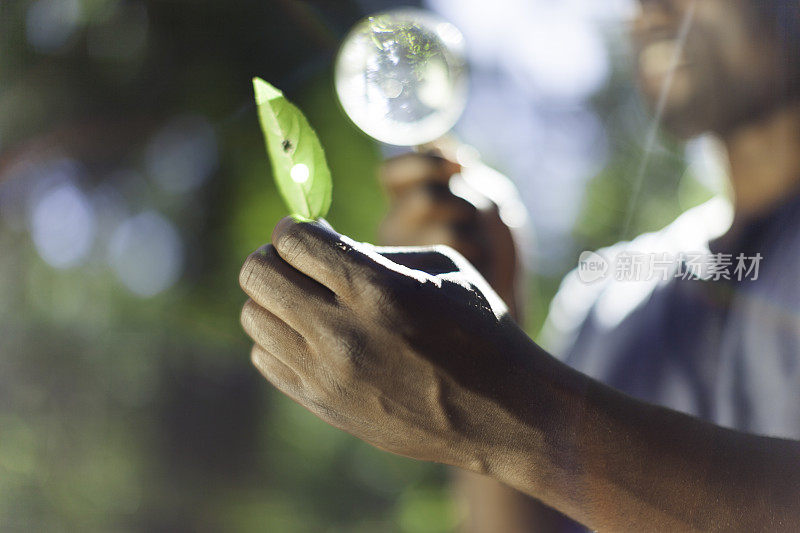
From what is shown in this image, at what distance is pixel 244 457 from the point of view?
257cm

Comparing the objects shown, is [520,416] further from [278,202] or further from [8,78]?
[8,78]

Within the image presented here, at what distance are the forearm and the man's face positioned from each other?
1.56 ft

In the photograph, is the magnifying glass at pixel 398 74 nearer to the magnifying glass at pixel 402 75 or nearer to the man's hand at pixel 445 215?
the magnifying glass at pixel 402 75

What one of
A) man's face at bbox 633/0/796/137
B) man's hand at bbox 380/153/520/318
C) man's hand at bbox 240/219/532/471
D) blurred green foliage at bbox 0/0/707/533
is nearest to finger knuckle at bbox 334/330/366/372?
man's hand at bbox 240/219/532/471

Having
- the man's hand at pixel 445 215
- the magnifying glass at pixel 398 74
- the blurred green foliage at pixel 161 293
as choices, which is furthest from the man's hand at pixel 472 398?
the blurred green foliage at pixel 161 293

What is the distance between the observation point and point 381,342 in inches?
10.6

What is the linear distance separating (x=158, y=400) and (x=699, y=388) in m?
2.32

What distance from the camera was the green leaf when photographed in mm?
329

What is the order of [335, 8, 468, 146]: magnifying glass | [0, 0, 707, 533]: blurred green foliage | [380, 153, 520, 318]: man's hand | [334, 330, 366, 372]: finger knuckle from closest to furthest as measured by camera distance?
[334, 330, 366, 372]: finger knuckle < [335, 8, 468, 146]: magnifying glass < [380, 153, 520, 318]: man's hand < [0, 0, 707, 533]: blurred green foliage

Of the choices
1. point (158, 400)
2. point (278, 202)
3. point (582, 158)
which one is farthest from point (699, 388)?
point (158, 400)

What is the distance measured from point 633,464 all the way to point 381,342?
144mm

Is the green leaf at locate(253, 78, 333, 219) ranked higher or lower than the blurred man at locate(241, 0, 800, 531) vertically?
higher

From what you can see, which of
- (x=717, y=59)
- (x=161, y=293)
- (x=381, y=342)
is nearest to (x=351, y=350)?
(x=381, y=342)

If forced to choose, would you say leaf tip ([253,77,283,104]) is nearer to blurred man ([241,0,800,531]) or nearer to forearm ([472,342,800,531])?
blurred man ([241,0,800,531])
